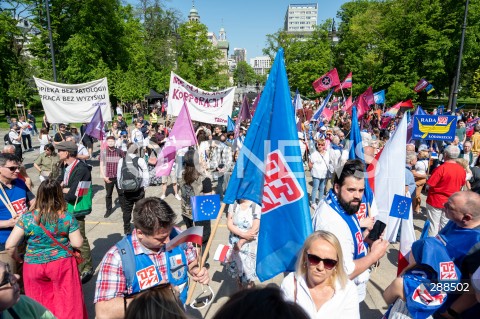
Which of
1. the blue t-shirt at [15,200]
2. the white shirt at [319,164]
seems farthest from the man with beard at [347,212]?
the white shirt at [319,164]

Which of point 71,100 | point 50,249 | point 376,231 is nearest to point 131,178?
point 50,249

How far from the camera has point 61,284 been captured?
3.25 meters

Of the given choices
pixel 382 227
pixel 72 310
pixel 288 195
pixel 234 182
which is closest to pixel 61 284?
pixel 72 310

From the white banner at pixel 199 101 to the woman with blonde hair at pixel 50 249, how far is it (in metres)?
5.45

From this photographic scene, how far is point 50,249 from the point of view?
317 centimetres

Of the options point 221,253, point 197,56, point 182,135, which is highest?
point 197,56

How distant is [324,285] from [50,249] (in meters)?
2.65

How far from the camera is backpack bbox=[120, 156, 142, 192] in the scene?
584 cm

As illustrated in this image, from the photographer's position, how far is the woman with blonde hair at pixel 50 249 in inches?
122

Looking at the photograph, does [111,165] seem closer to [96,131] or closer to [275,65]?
[96,131]

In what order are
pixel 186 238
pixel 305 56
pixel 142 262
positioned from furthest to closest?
pixel 305 56 → pixel 186 238 → pixel 142 262

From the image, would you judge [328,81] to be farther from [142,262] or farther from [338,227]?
[142,262]

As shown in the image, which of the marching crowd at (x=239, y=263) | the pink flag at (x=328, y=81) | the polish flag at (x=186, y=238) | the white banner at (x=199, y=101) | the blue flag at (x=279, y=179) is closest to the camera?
the marching crowd at (x=239, y=263)

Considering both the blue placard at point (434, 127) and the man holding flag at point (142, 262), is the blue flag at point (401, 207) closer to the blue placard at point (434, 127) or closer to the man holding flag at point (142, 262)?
the man holding flag at point (142, 262)
